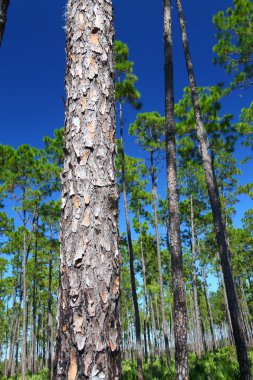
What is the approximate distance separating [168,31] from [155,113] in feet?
31.8

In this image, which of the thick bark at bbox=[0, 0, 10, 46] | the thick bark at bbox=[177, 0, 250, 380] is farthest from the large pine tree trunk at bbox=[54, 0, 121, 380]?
the thick bark at bbox=[177, 0, 250, 380]

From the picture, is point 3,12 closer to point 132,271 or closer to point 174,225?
point 174,225

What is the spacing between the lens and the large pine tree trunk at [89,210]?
135 centimetres

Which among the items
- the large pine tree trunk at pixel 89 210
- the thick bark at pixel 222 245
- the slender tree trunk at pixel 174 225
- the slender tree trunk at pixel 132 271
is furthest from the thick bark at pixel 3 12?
the slender tree trunk at pixel 132 271

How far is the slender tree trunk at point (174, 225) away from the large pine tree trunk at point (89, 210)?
4.27 m

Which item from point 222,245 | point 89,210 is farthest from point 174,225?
point 89,210

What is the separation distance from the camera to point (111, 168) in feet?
5.55

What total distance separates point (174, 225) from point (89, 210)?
472 centimetres

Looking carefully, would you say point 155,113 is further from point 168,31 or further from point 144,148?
point 168,31

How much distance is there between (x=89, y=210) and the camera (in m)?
1.56

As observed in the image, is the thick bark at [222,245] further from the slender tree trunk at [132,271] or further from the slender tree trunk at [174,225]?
the slender tree trunk at [132,271]

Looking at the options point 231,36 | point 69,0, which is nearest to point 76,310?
point 69,0

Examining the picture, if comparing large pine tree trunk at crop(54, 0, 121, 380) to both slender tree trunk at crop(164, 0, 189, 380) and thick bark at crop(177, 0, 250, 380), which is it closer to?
slender tree trunk at crop(164, 0, 189, 380)

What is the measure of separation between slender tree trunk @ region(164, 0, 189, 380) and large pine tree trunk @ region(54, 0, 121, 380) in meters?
4.27
